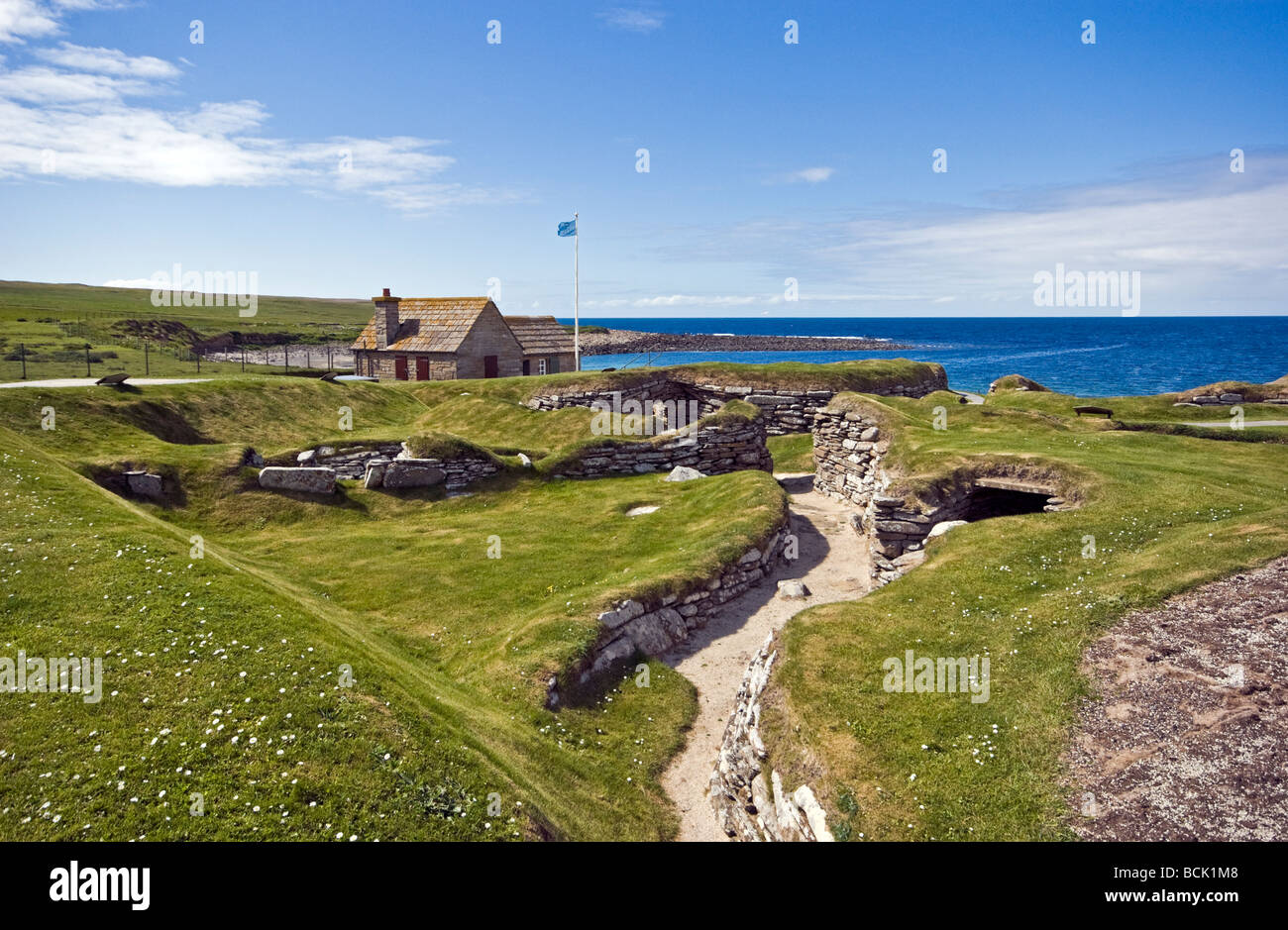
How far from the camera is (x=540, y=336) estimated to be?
214ft

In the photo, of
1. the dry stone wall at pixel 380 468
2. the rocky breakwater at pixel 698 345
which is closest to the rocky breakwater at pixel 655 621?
the dry stone wall at pixel 380 468

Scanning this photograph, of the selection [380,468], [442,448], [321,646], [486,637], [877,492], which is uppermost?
[442,448]

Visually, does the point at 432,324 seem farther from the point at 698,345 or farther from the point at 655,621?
the point at 698,345

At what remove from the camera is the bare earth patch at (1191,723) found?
8.93m

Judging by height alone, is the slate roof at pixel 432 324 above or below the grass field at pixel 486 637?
above

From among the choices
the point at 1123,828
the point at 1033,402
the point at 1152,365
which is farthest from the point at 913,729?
the point at 1152,365

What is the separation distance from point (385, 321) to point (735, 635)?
48203 millimetres

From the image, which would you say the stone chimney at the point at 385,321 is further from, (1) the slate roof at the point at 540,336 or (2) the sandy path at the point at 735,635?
(2) the sandy path at the point at 735,635

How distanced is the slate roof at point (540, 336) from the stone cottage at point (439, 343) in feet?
2.19

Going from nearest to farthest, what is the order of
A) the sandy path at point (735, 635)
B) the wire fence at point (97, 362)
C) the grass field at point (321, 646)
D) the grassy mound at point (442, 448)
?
the grass field at point (321, 646)
the sandy path at point (735, 635)
the grassy mound at point (442, 448)
the wire fence at point (97, 362)

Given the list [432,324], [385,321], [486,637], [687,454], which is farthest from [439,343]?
[486,637]

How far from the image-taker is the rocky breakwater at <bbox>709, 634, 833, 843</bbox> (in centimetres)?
1080

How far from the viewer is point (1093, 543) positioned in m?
17.6
